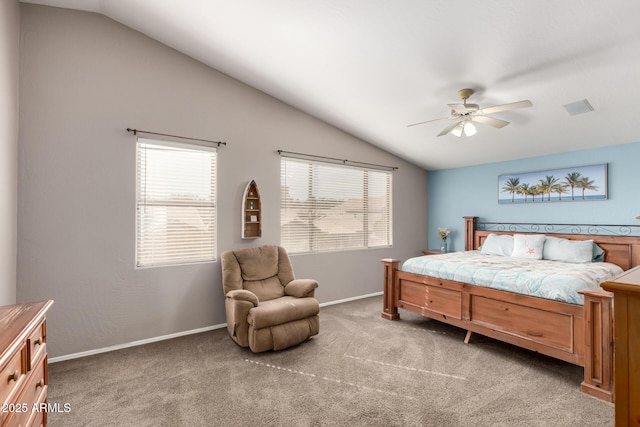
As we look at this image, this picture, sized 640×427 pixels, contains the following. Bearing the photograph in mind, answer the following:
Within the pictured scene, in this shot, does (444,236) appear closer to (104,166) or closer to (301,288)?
(301,288)

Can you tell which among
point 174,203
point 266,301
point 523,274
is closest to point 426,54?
point 523,274

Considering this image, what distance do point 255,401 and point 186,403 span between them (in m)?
0.50

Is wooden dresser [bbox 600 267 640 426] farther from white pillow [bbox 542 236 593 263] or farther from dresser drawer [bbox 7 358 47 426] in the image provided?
white pillow [bbox 542 236 593 263]

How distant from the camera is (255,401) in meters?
2.32

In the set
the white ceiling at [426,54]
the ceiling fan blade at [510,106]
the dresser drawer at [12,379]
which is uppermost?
the white ceiling at [426,54]

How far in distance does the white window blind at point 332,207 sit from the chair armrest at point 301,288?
89cm

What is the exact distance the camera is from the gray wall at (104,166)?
9.68 ft

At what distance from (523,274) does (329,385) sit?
212 centimetres

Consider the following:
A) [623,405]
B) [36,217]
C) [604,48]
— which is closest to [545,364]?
[623,405]

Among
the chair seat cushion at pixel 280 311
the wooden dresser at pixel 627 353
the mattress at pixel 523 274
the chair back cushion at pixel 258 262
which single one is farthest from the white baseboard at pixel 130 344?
the wooden dresser at pixel 627 353

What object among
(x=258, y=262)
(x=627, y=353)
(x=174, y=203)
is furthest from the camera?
(x=258, y=262)

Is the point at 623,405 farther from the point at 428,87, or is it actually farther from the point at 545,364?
the point at 428,87

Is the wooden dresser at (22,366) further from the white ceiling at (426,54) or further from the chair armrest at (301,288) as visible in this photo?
the white ceiling at (426,54)

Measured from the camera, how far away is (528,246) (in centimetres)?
429
